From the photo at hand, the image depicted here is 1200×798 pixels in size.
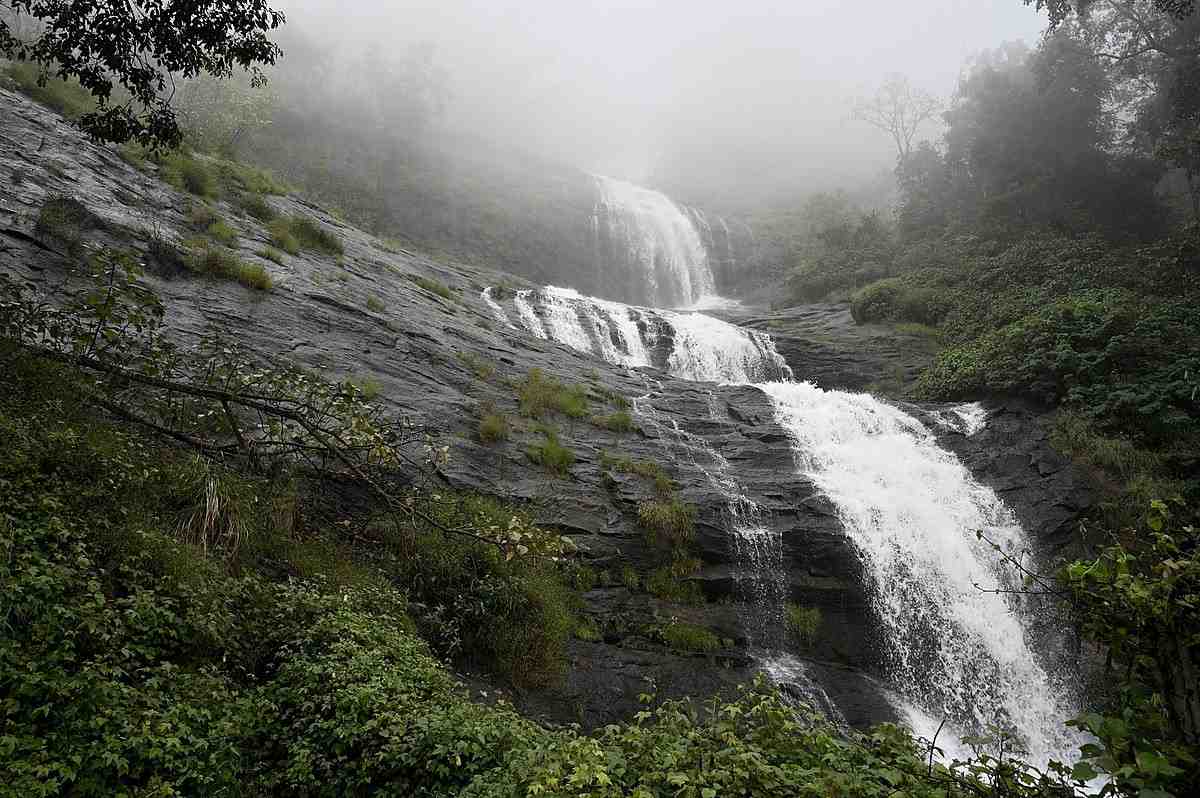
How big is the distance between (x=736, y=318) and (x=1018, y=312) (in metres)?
9.08

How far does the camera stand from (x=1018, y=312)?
1722cm

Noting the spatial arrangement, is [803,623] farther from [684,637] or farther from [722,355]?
[722,355]

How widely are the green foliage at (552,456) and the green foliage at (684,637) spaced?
306 centimetres

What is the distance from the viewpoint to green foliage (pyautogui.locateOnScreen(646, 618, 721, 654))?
8742 mm

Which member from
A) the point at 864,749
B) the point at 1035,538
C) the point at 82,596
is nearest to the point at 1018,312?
the point at 1035,538

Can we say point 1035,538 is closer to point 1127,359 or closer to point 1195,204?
point 1127,359

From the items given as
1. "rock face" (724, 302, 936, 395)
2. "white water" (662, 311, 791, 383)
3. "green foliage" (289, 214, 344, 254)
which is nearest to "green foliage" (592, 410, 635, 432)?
"white water" (662, 311, 791, 383)

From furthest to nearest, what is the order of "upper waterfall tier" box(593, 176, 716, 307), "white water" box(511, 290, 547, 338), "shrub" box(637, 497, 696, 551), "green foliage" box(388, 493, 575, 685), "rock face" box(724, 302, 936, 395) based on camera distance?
"upper waterfall tier" box(593, 176, 716, 307) → "white water" box(511, 290, 547, 338) → "rock face" box(724, 302, 936, 395) → "shrub" box(637, 497, 696, 551) → "green foliage" box(388, 493, 575, 685)

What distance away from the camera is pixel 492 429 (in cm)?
1052

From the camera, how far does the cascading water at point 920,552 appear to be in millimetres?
9023

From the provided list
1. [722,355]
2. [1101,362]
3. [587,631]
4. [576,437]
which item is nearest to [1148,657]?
[587,631]

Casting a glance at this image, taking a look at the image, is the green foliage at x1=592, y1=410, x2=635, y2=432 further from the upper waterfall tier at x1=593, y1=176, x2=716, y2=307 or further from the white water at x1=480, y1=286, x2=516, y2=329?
the upper waterfall tier at x1=593, y1=176, x2=716, y2=307

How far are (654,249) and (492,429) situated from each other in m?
23.8

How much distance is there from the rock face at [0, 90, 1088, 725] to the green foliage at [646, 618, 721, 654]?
0.52ft
